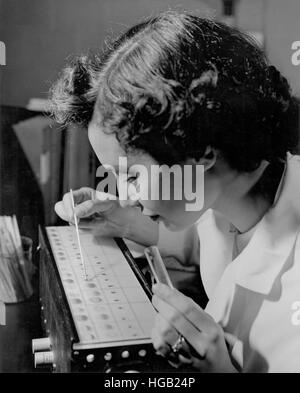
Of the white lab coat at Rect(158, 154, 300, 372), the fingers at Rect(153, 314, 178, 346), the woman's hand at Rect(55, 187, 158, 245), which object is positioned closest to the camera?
the fingers at Rect(153, 314, 178, 346)

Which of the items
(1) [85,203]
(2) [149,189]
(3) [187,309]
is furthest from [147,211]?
(3) [187,309]

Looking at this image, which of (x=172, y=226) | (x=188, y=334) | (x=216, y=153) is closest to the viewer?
(x=188, y=334)

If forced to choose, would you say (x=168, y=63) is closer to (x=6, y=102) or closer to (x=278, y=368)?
(x=6, y=102)

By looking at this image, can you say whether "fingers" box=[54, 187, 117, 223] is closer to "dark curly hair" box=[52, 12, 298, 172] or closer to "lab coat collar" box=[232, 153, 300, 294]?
"dark curly hair" box=[52, 12, 298, 172]

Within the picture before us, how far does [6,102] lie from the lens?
1.31m

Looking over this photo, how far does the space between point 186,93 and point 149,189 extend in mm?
249

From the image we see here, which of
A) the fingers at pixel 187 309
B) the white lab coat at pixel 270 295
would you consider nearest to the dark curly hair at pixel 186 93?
the white lab coat at pixel 270 295

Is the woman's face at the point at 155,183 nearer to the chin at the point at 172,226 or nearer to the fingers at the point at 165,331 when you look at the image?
the chin at the point at 172,226

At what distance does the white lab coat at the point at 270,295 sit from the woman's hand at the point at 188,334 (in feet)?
0.29

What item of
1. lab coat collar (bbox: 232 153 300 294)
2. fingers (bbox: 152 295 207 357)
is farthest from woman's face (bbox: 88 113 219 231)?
fingers (bbox: 152 295 207 357)

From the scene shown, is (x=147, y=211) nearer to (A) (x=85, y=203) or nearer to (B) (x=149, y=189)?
(B) (x=149, y=189)

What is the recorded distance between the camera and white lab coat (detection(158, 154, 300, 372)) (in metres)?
1.17

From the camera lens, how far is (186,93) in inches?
43.9
